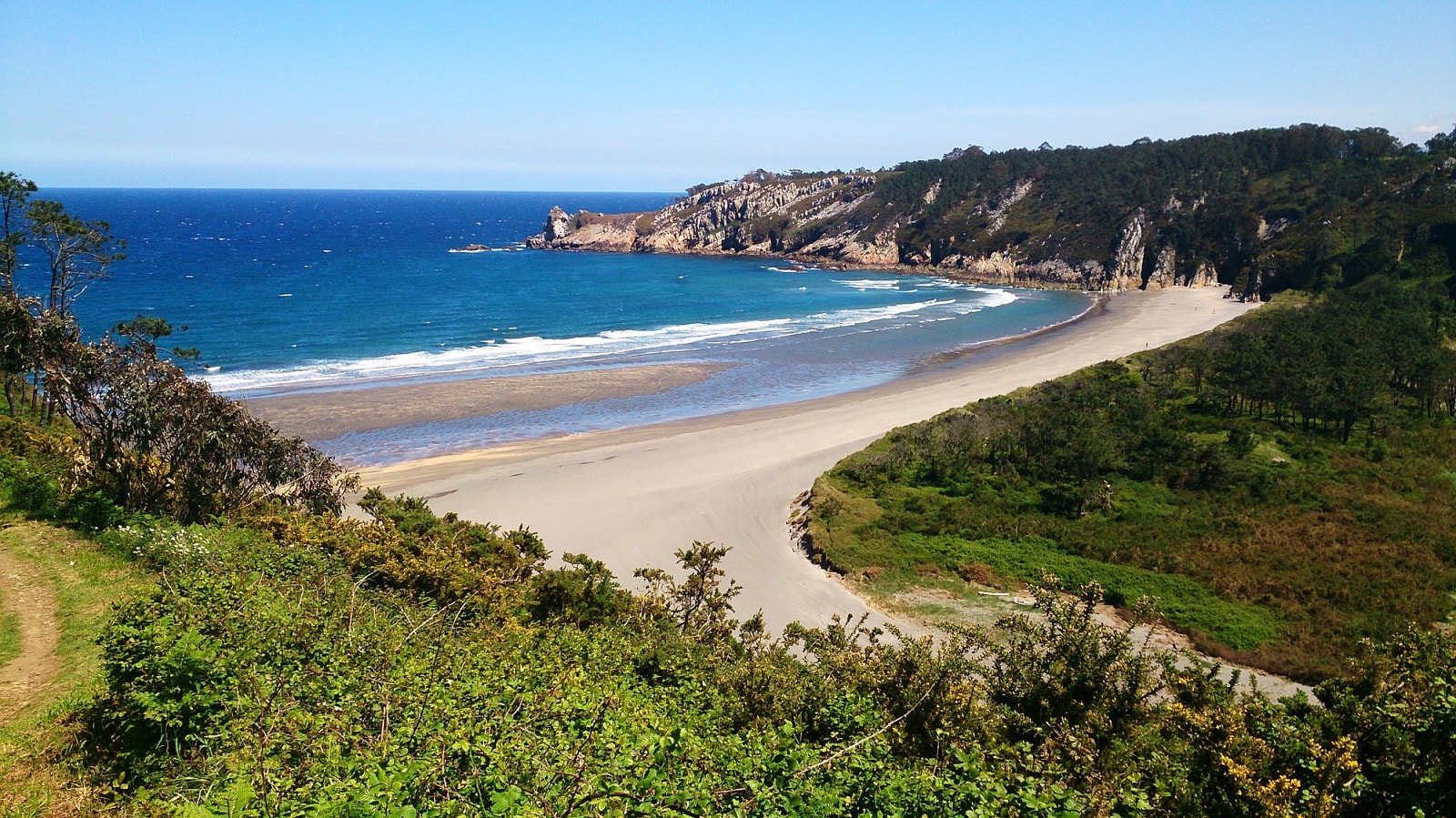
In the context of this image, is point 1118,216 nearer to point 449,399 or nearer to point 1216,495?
point 1216,495

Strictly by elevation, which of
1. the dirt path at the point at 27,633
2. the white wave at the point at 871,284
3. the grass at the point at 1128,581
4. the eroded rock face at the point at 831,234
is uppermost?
the eroded rock face at the point at 831,234

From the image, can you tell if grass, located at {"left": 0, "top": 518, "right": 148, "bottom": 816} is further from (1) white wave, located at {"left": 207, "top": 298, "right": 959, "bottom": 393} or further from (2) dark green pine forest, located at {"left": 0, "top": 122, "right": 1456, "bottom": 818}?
(1) white wave, located at {"left": 207, "top": 298, "right": 959, "bottom": 393}

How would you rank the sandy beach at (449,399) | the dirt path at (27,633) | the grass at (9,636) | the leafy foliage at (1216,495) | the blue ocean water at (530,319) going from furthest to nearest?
the blue ocean water at (530,319), the sandy beach at (449,399), the leafy foliage at (1216,495), the grass at (9,636), the dirt path at (27,633)

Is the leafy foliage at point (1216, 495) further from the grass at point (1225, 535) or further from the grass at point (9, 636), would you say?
the grass at point (9, 636)

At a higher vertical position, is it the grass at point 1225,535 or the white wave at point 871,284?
the white wave at point 871,284

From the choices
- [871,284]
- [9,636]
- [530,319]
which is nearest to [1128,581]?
[9,636]

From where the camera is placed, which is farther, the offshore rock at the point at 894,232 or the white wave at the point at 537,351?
the offshore rock at the point at 894,232

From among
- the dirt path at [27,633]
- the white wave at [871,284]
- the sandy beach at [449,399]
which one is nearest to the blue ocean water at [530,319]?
the white wave at [871,284]
